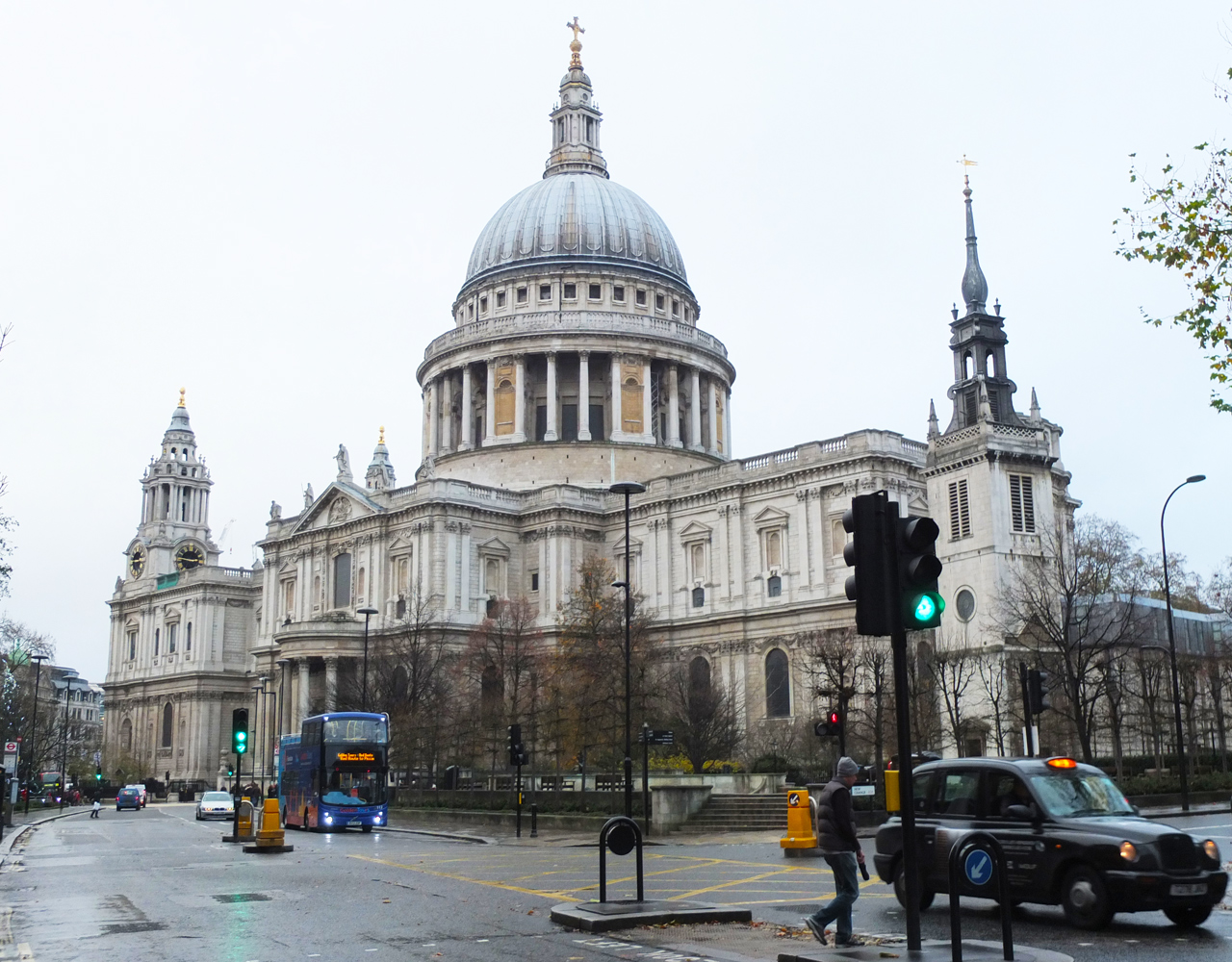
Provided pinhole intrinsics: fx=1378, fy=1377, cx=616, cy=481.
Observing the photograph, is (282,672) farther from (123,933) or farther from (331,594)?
(123,933)

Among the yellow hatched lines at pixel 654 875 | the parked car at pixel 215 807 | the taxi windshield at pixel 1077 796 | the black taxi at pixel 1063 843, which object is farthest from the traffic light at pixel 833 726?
the parked car at pixel 215 807

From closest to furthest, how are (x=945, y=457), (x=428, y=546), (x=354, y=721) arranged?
1. (x=354, y=721)
2. (x=945, y=457)
3. (x=428, y=546)

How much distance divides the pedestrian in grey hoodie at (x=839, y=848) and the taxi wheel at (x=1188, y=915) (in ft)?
11.7

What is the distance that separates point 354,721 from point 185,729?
7131 centimetres

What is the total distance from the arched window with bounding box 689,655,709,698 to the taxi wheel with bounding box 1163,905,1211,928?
53.8m

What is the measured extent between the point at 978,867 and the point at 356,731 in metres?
34.3

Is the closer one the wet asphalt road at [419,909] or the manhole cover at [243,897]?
the wet asphalt road at [419,909]

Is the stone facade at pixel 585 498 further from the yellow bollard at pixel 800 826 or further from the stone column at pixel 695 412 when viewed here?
the yellow bollard at pixel 800 826

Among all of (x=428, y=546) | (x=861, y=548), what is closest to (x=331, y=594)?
(x=428, y=546)

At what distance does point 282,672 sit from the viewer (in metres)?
85.8

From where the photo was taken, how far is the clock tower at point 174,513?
124562mm

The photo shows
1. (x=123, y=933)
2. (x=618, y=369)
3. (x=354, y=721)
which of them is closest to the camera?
(x=123, y=933)

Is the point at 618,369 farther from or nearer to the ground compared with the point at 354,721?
farther from the ground

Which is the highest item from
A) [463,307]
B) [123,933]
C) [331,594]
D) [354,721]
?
[463,307]
